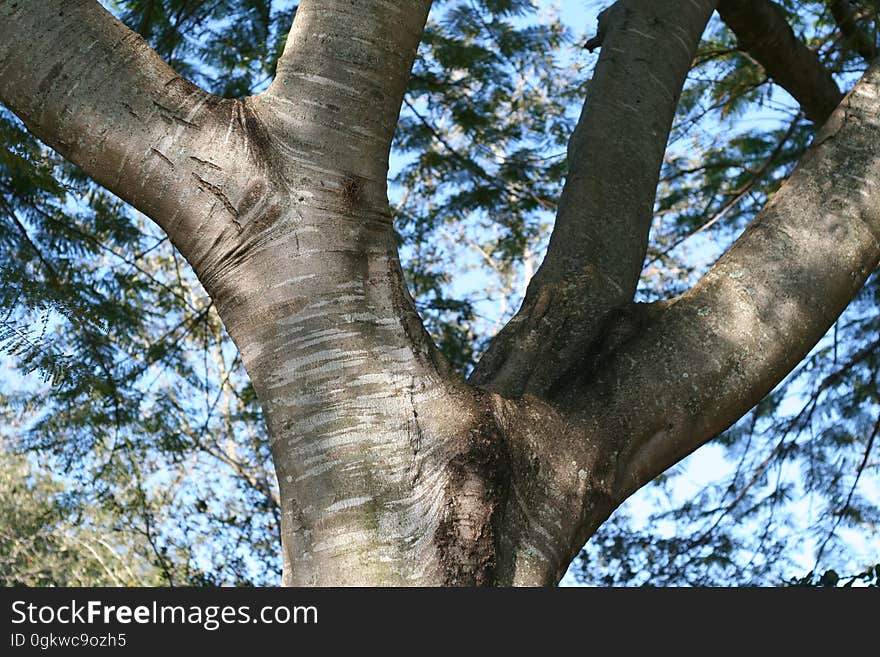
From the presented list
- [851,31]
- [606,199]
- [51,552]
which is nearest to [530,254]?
[851,31]

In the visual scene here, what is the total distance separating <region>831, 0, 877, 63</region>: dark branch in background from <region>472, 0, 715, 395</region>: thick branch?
1.84 meters

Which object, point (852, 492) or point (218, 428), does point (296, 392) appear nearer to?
point (852, 492)

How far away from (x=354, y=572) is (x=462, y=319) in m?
4.61

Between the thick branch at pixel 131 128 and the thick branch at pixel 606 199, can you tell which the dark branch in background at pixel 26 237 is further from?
the thick branch at pixel 606 199

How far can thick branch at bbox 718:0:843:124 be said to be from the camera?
369cm

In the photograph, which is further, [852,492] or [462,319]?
[462,319]

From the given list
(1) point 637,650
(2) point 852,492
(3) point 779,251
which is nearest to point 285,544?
(1) point 637,650

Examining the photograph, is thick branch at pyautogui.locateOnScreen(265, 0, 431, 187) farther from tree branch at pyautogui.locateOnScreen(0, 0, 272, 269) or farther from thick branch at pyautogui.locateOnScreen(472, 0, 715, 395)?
thick branch at pyautogui.locateOnScreen(472, 0, 715, 395)

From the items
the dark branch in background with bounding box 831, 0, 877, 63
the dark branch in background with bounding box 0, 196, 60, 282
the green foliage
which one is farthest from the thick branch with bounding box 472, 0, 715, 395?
the green foliage

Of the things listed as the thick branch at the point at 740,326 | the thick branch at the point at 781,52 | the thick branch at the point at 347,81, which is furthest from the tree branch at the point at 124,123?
the thick branch at the point at 781,52

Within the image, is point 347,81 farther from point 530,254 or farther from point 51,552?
point 51,552

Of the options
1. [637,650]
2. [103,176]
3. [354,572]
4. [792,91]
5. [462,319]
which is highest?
[462,319]

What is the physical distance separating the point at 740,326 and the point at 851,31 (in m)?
3.19

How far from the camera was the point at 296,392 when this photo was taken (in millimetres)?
1725
